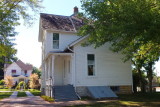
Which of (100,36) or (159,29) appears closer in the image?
(159,29)

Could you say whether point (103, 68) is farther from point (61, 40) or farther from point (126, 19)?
point (126, 19)

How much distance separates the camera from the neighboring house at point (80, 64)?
17.9 metres

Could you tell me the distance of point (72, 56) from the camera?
58.9 ft

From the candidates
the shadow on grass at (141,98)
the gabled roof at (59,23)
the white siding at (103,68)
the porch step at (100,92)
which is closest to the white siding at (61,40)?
the gabled roof at (59,23)

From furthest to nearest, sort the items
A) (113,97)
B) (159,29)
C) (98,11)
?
(113,97) → (98,11) → (159,29)

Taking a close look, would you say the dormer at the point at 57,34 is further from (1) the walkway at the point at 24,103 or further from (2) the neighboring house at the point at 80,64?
(1) the walkway at the point at 24,103

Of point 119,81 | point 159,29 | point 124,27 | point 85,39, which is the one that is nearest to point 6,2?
point 85,39

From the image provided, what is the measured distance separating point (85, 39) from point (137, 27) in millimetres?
8225

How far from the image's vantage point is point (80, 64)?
1808 centimetres

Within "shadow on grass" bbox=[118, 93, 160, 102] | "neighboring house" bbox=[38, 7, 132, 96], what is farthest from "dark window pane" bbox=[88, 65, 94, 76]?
"shadow on grass" bbox=[118, 93, 160, 102]

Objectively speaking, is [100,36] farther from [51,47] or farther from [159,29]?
[51,47]

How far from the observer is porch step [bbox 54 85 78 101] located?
1541 centimetres

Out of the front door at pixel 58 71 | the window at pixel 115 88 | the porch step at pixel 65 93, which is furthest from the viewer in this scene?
the front door at pixel 58 71

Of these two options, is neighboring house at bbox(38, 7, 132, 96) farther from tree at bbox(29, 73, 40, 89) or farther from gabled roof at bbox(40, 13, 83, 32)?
tree at bbox(29, 73, 40, 89)
